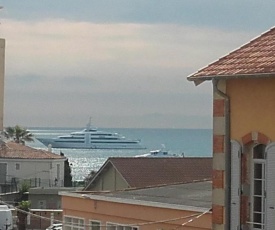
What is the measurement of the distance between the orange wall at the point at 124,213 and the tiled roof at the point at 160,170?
8225 mm

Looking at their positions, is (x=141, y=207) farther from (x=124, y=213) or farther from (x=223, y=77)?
(x=223, y=77)

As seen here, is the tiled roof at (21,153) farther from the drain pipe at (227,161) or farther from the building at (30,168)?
the drain pipe at (227,161)

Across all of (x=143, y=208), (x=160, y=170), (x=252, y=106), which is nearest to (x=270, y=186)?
(x=252, y=106)

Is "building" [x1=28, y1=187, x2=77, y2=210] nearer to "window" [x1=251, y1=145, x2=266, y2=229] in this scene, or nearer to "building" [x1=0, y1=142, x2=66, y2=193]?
"building" [x1=0, y1=142, x2=66, y2=193]

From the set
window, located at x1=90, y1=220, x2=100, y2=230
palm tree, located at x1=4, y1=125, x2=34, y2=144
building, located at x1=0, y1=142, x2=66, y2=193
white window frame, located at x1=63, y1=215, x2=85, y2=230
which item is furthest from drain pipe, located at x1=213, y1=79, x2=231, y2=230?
palm tree, located at x1=4, y1=125, x2=34, y2=144

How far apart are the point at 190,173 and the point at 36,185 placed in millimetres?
31004

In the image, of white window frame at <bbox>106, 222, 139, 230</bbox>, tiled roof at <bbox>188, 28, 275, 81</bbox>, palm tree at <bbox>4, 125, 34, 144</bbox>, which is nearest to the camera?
tiled roof at <bbox>188, 28, 275, 81</bbox>

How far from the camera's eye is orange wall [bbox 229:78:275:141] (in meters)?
19.0

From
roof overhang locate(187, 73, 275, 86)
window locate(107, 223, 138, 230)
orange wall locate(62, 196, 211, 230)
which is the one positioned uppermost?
roof overhang locate(187, 73, 275, 86)

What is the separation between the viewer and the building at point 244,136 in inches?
750

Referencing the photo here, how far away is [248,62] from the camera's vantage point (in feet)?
64.2

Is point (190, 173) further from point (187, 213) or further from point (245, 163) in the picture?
point (245, 163)

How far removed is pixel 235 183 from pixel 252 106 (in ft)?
5.65

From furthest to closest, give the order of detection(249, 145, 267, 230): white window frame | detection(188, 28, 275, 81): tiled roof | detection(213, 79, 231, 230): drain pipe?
detection(213, 79, 231, 230): drain pipe
detection(249, 145, 267, 230): white window frame
detection(188, 28, 275, 81): tiled roof
